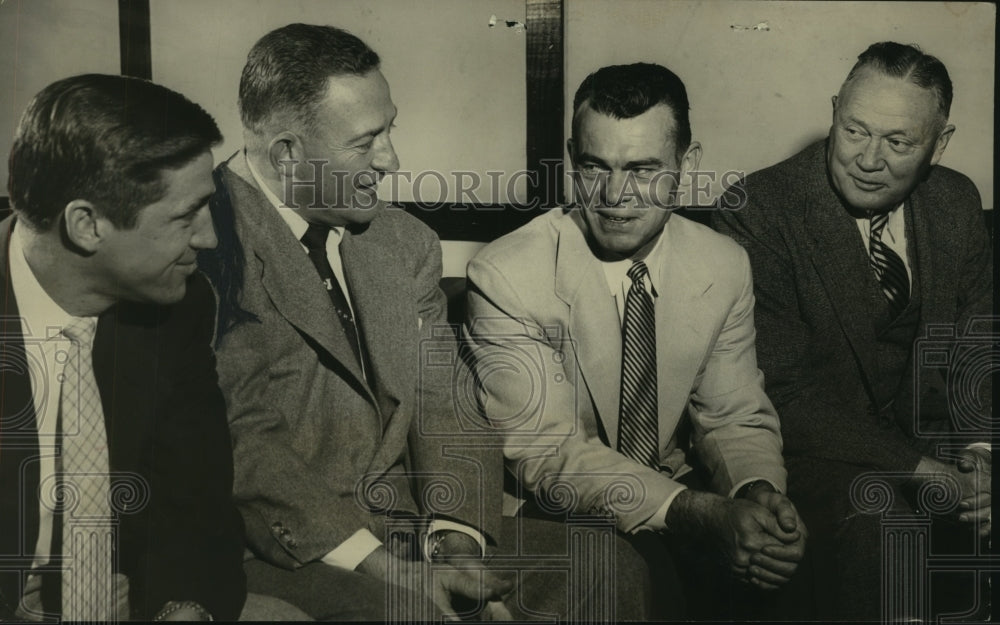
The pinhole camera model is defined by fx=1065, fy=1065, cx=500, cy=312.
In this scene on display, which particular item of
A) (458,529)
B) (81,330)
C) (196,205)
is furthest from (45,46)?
(458,529)

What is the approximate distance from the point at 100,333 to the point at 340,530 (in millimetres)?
723

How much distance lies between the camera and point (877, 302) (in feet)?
8.71

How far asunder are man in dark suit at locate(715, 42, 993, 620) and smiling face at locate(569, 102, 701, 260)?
0.22 meters

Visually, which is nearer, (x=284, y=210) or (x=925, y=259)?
(x=284, y=210)

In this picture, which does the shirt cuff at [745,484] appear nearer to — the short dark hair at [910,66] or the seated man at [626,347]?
the seated man at [626,347]

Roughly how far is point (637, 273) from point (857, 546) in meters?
0.83

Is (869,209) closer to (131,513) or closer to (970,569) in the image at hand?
(970,569)

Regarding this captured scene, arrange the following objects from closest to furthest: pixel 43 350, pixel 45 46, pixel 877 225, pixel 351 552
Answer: pixel 351 552 < pixel 43 350 < pixel 45 46 < pixel 877 225

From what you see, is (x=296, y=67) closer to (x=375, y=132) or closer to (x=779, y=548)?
(x=375, y=132)

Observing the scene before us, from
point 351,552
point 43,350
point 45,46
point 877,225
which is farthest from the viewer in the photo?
point 877,225

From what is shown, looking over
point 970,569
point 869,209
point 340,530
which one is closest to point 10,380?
point 340,530

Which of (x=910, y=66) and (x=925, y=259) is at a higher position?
(x=910, y=66)

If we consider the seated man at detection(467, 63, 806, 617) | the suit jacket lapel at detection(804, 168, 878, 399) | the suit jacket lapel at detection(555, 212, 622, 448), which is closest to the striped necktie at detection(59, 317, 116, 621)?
the seated man at detection(467, 63, 806, 617)

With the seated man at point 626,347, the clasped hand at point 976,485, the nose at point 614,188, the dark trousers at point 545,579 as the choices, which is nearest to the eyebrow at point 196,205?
the seated man at point 626,347
